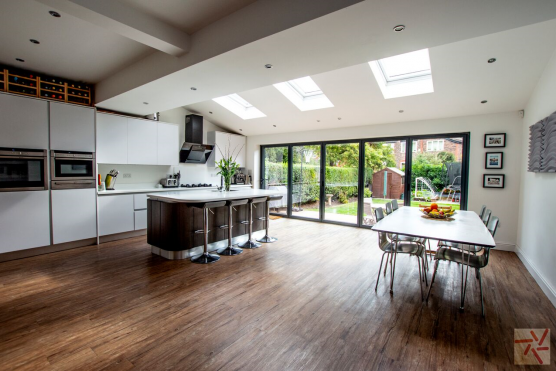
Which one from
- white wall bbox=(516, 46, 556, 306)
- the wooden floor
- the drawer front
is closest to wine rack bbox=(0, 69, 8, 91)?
the drawer front

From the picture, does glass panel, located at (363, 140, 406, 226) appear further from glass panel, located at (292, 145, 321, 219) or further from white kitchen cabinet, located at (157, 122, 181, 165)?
white kitchen cabinet, located at (157, 122, 181, 165)

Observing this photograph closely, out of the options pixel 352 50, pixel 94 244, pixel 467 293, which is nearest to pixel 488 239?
pixel 467 293

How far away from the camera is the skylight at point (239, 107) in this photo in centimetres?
612

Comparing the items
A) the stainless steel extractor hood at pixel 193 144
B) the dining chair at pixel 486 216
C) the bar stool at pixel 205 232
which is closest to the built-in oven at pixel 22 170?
the bar stool at pixel 205 232

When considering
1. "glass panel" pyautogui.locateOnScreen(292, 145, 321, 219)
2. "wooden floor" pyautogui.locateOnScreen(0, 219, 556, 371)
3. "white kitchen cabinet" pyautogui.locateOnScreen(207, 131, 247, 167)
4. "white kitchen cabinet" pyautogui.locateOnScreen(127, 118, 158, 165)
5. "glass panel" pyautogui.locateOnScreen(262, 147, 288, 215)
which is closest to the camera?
"wooden floor" pyautogui.locateOnScreen(0, 219, 556, 371)

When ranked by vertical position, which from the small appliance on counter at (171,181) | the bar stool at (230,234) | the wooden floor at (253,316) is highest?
the small appliance on counter at (171,181)

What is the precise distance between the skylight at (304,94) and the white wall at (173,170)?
281cm

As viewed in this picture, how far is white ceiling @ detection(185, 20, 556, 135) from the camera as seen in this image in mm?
3012

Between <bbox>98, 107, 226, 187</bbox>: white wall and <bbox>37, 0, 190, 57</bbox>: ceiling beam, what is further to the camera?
<bbox>98, 107, 226, 187</bbox>: white wall

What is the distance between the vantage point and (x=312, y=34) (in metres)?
2.30

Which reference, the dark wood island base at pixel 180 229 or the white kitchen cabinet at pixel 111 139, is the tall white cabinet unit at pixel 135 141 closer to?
the white kitchen cabinet at pixel 111 139

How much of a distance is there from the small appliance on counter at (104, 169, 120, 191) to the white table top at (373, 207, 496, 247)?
476 centimetres

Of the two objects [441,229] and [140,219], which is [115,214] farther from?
[441,229]

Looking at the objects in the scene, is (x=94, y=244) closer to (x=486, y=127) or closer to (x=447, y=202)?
(x=447, y=202)
